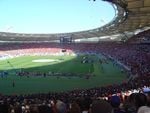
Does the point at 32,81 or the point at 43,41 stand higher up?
the point at 43,41

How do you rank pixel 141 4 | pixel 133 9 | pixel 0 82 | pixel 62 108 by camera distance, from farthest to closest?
pixel 0 82 → pixel 133 9 → pixel 141 4 → pixel 62 108

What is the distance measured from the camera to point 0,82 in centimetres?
4166

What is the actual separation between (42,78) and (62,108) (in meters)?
37.3

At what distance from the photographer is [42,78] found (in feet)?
148

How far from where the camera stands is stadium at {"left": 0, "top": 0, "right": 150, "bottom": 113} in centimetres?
839

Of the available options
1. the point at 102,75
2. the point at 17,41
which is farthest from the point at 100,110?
the point at 17,41

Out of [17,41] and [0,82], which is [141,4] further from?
[17,41]

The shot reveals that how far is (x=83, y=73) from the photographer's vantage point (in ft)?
164

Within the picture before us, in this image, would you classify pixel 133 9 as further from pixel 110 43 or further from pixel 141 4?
pixel 110 43

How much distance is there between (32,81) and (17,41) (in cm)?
6493

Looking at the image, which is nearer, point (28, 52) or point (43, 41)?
point (28, 52)

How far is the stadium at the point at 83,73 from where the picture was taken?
8395 millimetres

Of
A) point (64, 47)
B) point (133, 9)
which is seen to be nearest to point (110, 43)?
point (64, 47)

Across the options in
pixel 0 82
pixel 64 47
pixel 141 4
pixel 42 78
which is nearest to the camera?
pixel 141 4
